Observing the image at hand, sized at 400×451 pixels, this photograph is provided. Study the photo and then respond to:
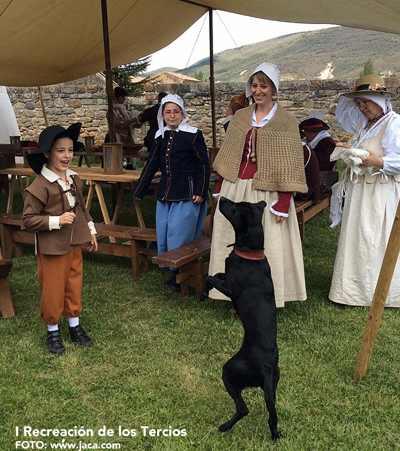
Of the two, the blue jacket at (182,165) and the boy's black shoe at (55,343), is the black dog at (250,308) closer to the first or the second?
the boy's black shoe at (55,343)

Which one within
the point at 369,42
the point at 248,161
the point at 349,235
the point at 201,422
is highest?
the point at 369,42

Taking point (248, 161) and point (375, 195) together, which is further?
point (375, 195)

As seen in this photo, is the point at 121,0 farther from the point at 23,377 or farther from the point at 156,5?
the point at 23,377

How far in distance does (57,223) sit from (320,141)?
3638 millimetres

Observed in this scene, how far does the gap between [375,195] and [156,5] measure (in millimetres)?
3893

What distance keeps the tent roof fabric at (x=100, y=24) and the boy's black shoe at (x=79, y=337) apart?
3.25 meters

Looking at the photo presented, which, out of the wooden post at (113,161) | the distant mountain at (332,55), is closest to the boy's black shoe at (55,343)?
the wooden post at (113,161)

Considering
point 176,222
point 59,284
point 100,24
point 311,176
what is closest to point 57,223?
point 59,284

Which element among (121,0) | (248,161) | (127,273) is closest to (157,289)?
(127,273)

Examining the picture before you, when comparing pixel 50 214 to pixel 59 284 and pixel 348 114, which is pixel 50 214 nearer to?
pixel 59 284

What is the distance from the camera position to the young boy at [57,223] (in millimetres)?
2740

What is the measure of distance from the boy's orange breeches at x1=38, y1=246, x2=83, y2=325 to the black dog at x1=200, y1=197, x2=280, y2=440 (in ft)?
3.52

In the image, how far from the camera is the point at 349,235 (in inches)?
143


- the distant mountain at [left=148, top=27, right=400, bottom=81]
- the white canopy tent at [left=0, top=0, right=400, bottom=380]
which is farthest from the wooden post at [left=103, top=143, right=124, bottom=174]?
the distant mountain at [left=148, top=27, right=400, bottom=81]
